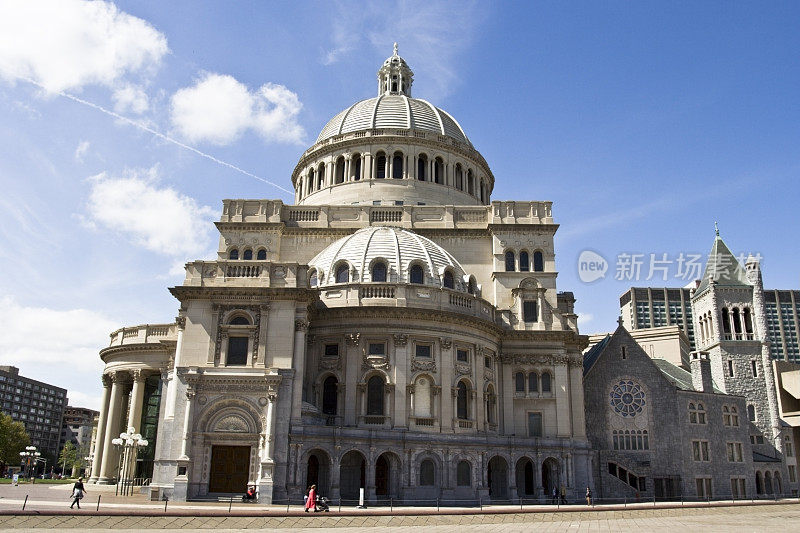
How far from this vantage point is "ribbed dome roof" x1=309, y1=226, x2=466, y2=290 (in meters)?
51.1

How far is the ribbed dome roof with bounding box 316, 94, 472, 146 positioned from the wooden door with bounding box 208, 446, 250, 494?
36877mm

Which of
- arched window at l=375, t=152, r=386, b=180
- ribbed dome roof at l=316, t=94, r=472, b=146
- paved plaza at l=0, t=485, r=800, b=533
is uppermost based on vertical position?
ribbed dome roof at l=316, t=94, r=472, b=146

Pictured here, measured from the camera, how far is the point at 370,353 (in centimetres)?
4769

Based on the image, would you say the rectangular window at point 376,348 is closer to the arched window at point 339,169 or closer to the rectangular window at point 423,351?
the rectangular window at point 423,351

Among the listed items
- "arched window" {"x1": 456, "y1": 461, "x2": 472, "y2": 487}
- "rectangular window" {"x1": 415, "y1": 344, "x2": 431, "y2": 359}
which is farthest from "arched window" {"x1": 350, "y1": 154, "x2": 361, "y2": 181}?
"arched window" {"x1": 456, "y1": 461, "x2": 472, "y2": 487}

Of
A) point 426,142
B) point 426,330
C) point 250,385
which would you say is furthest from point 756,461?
point 250,385

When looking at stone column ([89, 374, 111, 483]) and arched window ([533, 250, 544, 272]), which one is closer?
stone column ([89, 374, 111, 483])

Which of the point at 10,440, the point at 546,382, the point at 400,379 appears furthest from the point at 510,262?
the point at 10,440

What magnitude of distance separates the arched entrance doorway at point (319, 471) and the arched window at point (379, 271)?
13.8 meters

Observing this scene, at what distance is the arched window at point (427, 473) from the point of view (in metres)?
44.7

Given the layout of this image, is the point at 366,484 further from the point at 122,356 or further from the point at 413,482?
the point at 122,356

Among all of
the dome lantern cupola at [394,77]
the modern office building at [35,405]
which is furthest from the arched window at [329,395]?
the modern office building at [35,405]

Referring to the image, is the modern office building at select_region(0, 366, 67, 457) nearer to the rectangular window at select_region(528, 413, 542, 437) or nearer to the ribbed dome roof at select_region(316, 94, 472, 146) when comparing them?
the ribbed dome roof at select_region(316, 94, 472, 146)

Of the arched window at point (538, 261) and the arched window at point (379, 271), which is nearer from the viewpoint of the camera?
the arched window at point (379, 271)
